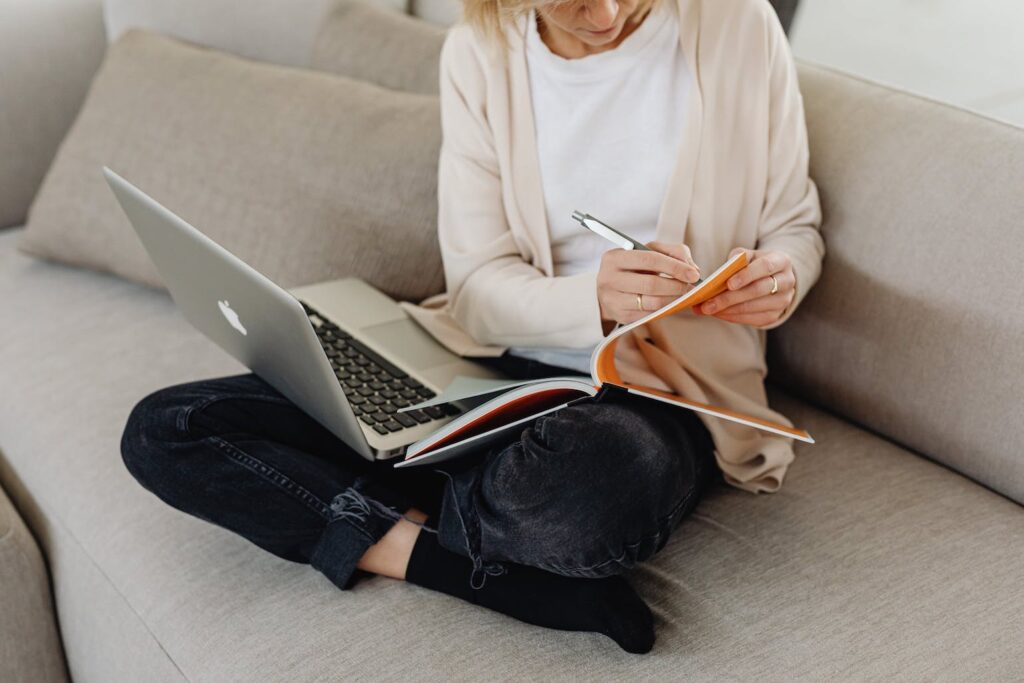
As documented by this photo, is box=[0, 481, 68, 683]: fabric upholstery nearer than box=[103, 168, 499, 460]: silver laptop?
No

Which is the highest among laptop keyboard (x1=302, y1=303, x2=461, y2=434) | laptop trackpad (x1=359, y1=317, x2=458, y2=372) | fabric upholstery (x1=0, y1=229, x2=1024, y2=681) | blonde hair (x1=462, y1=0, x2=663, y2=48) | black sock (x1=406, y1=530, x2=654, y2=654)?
blonde hair (x1=462, y1=0, x2=663, y2=48)

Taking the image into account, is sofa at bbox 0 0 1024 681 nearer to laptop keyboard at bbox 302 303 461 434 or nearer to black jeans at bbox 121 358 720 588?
black jeans at bbox 121 358 720 588

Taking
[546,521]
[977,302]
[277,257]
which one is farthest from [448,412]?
[977,302]

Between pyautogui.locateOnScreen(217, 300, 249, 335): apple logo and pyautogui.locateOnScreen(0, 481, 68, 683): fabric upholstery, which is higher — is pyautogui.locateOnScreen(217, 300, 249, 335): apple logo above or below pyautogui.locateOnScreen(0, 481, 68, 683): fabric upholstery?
above

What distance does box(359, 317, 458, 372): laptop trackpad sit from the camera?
131 cm

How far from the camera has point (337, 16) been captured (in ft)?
5.84

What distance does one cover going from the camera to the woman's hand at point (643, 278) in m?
1.03

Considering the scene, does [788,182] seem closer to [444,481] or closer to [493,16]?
[493,16]

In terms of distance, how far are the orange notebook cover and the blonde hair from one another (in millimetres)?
419

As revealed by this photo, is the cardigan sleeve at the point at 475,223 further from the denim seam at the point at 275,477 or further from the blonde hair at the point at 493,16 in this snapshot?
the denim seam at the point at 275,477

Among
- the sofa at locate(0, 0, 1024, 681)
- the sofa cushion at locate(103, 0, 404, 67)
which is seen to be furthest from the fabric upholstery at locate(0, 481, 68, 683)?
the sofa cushion at locate(103, 0, 404, 67)

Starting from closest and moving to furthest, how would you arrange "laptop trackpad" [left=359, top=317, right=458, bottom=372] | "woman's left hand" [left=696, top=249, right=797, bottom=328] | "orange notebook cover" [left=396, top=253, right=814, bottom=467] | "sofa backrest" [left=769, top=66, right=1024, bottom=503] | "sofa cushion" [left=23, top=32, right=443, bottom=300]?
1. "orange notebook cover" [left=396, top=253, right=814, bottom=467]
2. "woman's left hand" [left=696, top=249, right=797, bottom=328]
3. "sofa backrest" [left=769, top=66, right=1024, bottom=503]
4. "laptop trackpad" [left=359, top=317, right=458, bottom=372]
5. "sofa cushion" [left=23, top=32, right=443, bottom=300]

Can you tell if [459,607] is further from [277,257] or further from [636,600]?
[277,257]

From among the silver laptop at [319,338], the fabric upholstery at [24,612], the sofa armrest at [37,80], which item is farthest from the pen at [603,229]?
the sofa armrest at [37,80]
